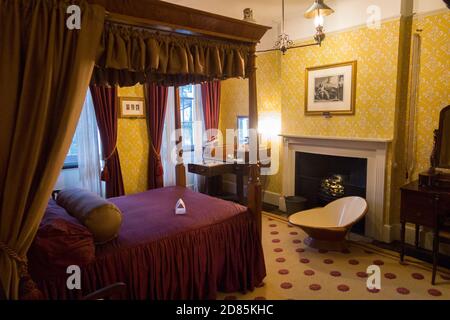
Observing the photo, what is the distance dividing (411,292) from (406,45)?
8.14 feet

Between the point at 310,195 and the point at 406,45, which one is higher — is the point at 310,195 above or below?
below

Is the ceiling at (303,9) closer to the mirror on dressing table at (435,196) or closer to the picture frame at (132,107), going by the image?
the mirror on dressing table at (435,196)

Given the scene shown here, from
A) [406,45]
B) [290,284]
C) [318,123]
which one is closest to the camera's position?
[290,284]

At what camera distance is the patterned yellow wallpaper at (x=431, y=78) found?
3072mm

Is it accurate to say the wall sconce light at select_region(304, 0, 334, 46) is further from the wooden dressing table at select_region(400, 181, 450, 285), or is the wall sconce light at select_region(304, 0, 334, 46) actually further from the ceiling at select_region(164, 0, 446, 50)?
the wooden dressing table at select_region(400, 181, 450, 285)

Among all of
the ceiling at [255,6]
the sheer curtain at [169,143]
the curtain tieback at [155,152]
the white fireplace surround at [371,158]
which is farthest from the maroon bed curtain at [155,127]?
the white fireplace surround at [371,158]

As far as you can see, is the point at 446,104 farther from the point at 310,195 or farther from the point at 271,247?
the point at 271,247

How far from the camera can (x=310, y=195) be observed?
4535 millimetres

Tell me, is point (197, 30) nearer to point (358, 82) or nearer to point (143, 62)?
point (143, 62)

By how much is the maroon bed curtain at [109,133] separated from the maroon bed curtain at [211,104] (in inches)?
65.2

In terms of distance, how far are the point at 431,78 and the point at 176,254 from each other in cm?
303

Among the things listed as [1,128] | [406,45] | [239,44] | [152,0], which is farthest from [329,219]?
[1,128]

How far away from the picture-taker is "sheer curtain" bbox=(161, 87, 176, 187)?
4977mm

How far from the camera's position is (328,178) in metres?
4.28
